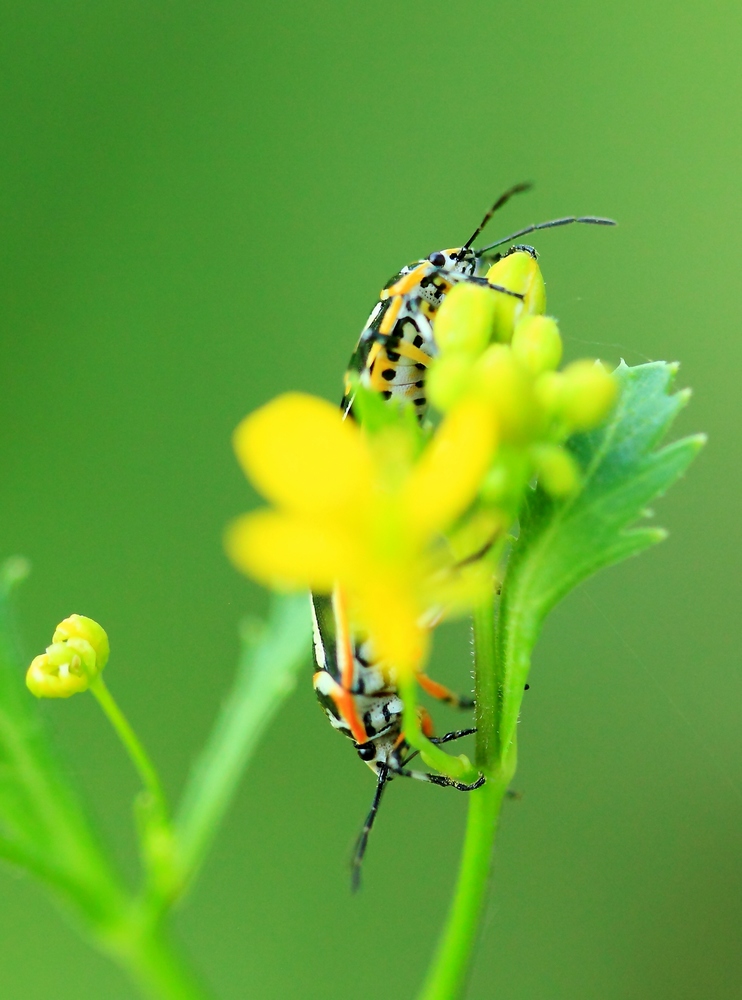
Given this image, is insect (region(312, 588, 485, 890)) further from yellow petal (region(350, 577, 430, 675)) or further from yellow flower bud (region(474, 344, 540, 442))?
yellow petal (region(350, 577, 430, 675))

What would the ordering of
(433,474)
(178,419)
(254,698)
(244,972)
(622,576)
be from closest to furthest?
1. (433,474)
2. (254,698)
3. (244,972)
4. (622,576)
5. (178,419)

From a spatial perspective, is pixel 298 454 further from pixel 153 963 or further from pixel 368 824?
pixel 368 824

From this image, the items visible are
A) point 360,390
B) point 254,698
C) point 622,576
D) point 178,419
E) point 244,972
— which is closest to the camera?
point 360,390

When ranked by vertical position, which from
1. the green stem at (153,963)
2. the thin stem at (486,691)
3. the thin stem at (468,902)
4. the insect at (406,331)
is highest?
the insect at (406,331)

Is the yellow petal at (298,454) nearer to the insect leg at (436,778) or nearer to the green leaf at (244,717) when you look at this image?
the green leaf at (244,717)

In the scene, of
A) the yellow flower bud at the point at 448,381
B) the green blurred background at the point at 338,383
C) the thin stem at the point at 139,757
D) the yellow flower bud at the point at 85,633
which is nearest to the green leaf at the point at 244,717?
the thin stem at the point at 139,757

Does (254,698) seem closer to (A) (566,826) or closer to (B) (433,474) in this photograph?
(B) (433,474)

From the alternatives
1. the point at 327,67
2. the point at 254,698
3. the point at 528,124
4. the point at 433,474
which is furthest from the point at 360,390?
the point at 327,67

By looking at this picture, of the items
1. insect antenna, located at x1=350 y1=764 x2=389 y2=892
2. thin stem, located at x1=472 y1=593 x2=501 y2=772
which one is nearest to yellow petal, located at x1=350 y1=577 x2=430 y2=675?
thin stem, located at x1=472 y1=593 x2=501 y2=772
